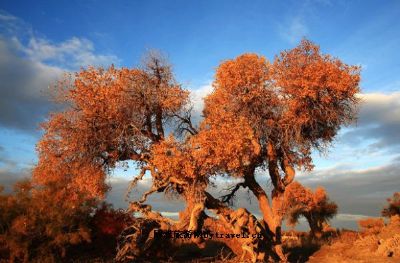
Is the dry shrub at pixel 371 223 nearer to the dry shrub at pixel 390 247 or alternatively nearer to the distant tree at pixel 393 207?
the distant tree at pixel 393 207

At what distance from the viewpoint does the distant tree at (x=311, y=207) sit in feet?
160

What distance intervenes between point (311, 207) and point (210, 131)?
29856mm

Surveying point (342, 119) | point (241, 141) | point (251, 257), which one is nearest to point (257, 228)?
point (251, 257)

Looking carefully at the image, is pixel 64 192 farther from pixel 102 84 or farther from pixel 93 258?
pixel 102 84

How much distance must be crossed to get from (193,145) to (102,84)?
21.5ft

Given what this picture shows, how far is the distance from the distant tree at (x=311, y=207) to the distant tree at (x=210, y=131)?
67.3ft

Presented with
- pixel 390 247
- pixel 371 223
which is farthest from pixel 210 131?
pixel 371 223

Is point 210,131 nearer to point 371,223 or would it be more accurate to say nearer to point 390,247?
point 390,247

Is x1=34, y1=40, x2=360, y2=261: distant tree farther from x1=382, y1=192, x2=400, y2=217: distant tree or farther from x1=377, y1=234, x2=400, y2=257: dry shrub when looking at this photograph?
x1=382, y1=192, x2=400, y2=217: distant tree

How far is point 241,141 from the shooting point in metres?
22.8

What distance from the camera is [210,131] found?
76.1ft

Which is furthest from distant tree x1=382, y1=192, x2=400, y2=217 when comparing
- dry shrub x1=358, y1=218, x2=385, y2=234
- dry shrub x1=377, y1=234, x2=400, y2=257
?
dry shrub x1=377, y1=234, x2=400, y2=257

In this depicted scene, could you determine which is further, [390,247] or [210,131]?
[390,247]

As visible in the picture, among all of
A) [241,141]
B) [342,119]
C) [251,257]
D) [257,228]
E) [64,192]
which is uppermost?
[342,119]
